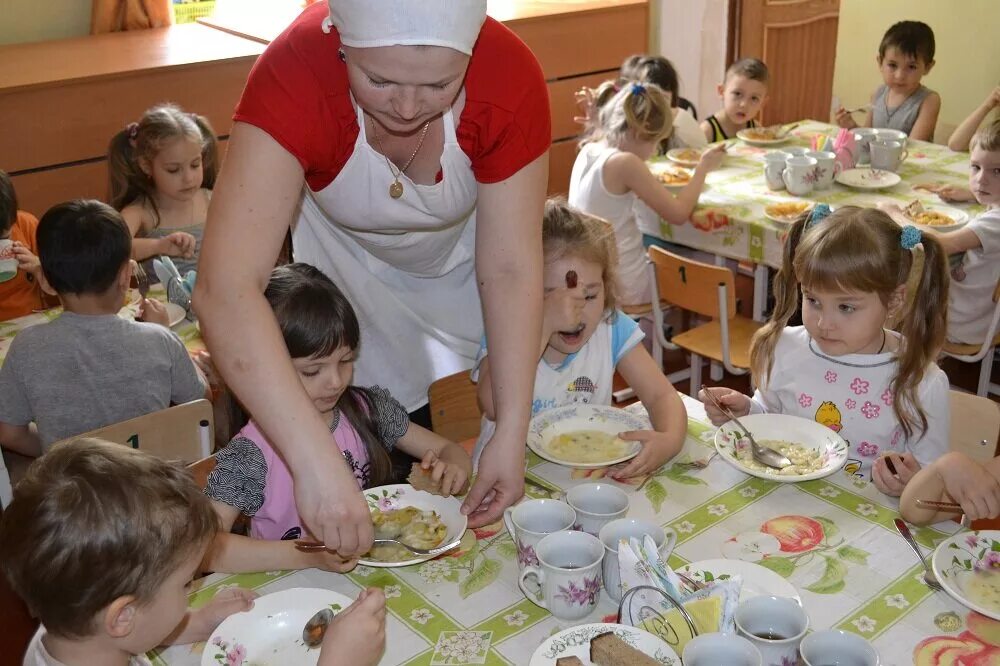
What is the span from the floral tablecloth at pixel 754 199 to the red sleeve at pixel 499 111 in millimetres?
1809

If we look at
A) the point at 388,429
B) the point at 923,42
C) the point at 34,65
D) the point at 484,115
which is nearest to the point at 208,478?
the point at 388,429

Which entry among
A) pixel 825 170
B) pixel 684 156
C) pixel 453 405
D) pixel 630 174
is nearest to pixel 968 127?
pixel 825 170

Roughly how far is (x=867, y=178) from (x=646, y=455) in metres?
2.33

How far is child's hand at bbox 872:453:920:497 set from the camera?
5.03 ft

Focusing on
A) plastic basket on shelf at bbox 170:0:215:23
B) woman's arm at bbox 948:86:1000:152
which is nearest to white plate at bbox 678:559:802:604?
woman's arm at bbox 948:86:1000:152

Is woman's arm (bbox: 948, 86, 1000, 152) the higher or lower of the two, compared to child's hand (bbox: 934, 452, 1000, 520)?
lower

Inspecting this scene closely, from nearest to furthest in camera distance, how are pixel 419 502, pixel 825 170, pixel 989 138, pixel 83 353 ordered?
pixel 419 502 < pixel 83 353 < pixel 989 138 < pixel 825 170

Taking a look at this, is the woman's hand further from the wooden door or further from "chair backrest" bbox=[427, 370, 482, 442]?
the wooden door

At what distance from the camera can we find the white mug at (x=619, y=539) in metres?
1.30

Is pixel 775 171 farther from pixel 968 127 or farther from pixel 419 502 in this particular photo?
pixel 419 502

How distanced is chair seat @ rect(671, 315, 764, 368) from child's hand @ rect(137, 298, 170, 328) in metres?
1.68

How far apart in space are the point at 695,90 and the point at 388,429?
177 inches

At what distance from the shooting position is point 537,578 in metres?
1.31

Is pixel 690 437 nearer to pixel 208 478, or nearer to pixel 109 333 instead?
pixel 208 478
